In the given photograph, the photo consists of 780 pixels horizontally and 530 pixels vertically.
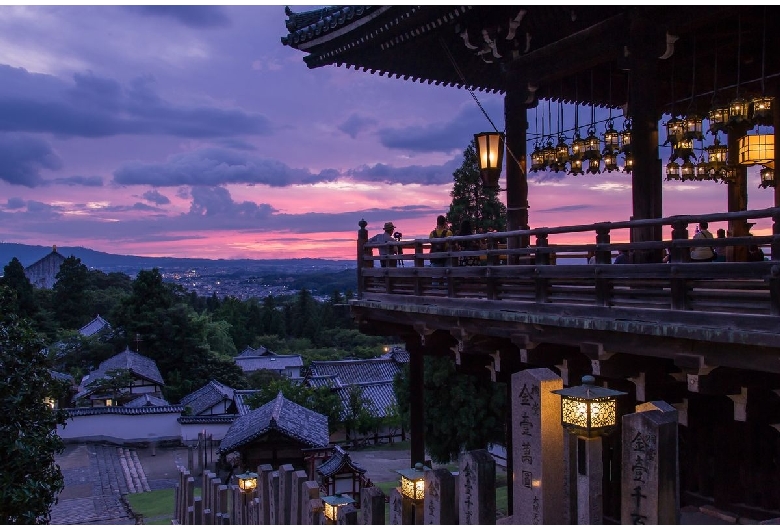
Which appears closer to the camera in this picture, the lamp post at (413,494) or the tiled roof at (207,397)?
the lamp post at (413,494)

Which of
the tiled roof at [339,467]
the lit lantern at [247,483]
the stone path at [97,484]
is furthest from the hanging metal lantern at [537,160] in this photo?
the stone path at [97,484]

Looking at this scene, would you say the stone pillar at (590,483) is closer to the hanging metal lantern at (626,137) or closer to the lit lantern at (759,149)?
the lit lantern at (759,149)

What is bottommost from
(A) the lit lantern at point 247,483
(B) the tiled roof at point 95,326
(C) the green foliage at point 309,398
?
(C) the green foliage at point 309,398

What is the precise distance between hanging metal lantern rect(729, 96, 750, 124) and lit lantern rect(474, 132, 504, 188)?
11.0ft

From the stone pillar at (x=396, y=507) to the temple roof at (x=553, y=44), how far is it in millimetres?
6004

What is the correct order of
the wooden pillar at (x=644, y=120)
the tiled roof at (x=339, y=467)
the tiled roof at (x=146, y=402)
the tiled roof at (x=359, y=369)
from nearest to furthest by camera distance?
the wooden pillar at (x=644, y=120) < the tiled roof at (x=339, y=467) < the tiled roof at (x=146, y=402) < the tiled roof at (x=359, y=369)

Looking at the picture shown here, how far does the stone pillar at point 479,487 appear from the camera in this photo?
4762 mm

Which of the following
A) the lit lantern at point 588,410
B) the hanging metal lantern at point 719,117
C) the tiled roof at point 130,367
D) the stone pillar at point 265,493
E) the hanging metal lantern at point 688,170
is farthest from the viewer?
the tiled roof at point 130,367

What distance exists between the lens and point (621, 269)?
264 inches

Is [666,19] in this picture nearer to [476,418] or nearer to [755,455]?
[755,455]

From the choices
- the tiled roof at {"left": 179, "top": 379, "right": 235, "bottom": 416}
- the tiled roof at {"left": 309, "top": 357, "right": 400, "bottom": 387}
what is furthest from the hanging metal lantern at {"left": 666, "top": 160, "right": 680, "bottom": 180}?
the tiled roof at {"left": 309, "top": 357, "right": 400, "bottom": 387}

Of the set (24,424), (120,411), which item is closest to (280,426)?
(120,411)

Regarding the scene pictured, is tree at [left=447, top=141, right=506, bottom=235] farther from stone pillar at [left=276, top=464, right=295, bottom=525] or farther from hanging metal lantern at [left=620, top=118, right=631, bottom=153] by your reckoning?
stone pillar at [left=276, top=464, right=295, bottom=525]

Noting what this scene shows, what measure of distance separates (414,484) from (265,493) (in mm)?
3416
